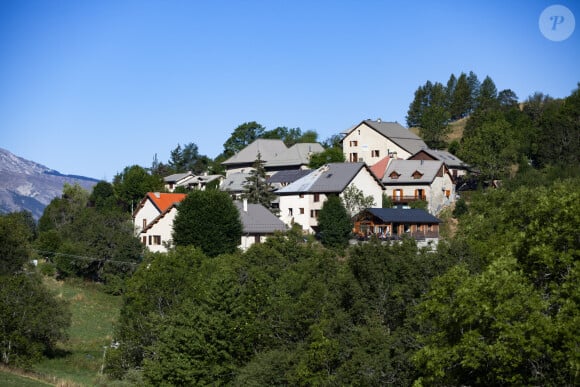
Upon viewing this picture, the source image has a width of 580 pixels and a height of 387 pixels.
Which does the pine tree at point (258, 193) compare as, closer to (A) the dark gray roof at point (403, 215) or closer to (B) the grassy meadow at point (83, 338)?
(A) the dark gray roof at point (403, 215)

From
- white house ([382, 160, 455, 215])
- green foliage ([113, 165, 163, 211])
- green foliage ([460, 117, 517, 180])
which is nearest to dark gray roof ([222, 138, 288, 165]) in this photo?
green foliage ([113, 165, 163, 211])

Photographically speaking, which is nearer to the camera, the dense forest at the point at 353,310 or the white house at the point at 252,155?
the dense forest at the point at 353,310

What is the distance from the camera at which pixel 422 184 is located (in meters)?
78.1

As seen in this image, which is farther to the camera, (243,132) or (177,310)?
(243,132)

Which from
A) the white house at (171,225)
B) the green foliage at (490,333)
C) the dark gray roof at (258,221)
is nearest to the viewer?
the green foliage at (490,333)

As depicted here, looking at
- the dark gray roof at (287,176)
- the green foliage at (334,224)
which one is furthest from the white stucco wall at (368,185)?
the dark gray roof at (287,176)

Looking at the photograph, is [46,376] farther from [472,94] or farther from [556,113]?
[472,94]

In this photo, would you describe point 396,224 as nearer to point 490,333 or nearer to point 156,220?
point 156,220

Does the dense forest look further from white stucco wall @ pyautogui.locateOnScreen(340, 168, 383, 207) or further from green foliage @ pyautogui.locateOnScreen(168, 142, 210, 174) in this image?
green foliage @ pyautogui.locateOnScreen(168, 142, 210, 174)

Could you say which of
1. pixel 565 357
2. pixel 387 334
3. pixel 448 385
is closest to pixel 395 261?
pixel 387 334

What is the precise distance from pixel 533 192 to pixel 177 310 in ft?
72.3

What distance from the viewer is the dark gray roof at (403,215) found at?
6731cm

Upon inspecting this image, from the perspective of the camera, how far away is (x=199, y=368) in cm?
3466

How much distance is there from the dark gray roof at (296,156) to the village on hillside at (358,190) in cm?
14
